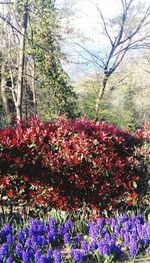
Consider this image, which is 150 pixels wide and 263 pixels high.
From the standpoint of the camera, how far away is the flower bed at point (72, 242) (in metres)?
3.58

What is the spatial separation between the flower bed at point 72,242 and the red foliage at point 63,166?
1.69 feet

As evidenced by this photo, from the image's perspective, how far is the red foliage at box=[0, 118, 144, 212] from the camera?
5047 mm

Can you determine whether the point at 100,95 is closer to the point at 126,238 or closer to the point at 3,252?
the point at 126,238

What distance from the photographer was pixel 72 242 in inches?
175

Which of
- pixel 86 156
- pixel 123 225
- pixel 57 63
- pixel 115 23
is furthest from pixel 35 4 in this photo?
pixel 115 23

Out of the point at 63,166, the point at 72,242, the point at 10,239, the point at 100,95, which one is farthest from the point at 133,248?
the point at 100,95

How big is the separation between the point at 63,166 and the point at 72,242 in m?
1.09

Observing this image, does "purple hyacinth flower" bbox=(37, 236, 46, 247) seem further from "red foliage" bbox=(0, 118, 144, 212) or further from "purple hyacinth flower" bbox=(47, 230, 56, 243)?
"red foliage" bbox=(0, 118, 144, 212)

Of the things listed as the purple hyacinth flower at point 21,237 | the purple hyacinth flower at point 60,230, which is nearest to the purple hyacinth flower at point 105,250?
the purple hyacinth flower at point 60,230

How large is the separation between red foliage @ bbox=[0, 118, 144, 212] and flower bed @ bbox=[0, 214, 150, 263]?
1.69 ft

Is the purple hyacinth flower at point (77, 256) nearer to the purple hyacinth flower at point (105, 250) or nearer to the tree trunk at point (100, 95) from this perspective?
the purple hyacinth flower at point (105, 250)

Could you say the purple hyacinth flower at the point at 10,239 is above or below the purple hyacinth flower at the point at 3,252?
above

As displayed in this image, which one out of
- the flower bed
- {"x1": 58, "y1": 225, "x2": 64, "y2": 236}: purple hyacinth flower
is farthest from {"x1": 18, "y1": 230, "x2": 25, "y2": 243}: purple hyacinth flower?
{"x1": 58, "y1": 225, "x2": 64, "y2": 236}: purple hyacinth flower

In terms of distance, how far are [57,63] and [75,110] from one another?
7.45 ft
